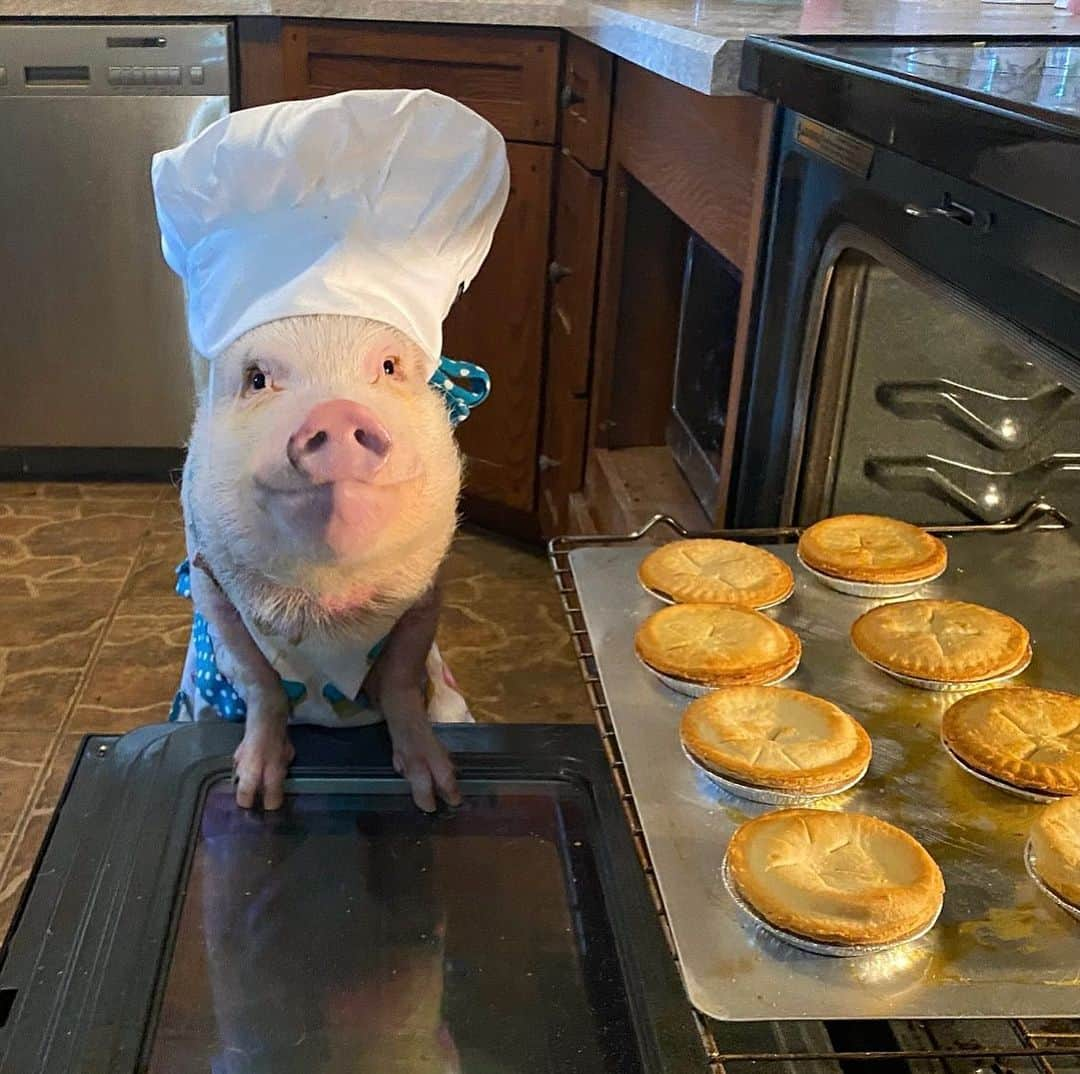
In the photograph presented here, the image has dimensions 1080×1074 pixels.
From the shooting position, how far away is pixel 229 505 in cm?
71

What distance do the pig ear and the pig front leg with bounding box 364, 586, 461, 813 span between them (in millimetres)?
155

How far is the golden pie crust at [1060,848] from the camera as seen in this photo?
654 millimetres

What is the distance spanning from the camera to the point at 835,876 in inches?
25.9

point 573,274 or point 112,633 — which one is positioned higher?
point 573,274

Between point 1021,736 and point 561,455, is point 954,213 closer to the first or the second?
point 1021,736

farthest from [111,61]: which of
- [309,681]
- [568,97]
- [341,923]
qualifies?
[341,923]

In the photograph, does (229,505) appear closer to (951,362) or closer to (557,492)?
(951,362)

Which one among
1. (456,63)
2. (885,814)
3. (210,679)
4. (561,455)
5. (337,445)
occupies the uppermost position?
(456,63)

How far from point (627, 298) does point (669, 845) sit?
1.34 meters

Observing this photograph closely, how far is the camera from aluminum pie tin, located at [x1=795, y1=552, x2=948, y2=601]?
96 centimetres

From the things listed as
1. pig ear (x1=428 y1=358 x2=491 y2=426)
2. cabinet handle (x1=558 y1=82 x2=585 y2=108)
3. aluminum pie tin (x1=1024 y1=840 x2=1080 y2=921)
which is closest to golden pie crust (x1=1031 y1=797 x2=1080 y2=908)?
aluminum pie tin (x1=1024 y1=840 x2=1080 y2=921)

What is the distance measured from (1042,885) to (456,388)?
485 mm

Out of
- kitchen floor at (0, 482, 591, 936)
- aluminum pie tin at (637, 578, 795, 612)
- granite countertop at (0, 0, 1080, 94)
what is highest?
granite countertop at (0, 0, 1080, 94)

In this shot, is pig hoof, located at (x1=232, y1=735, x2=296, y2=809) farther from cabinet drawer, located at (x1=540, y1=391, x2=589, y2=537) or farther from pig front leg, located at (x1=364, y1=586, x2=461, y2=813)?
cabinet drawer, located at (x1=540, y1=391, x2=589, y2=537)
